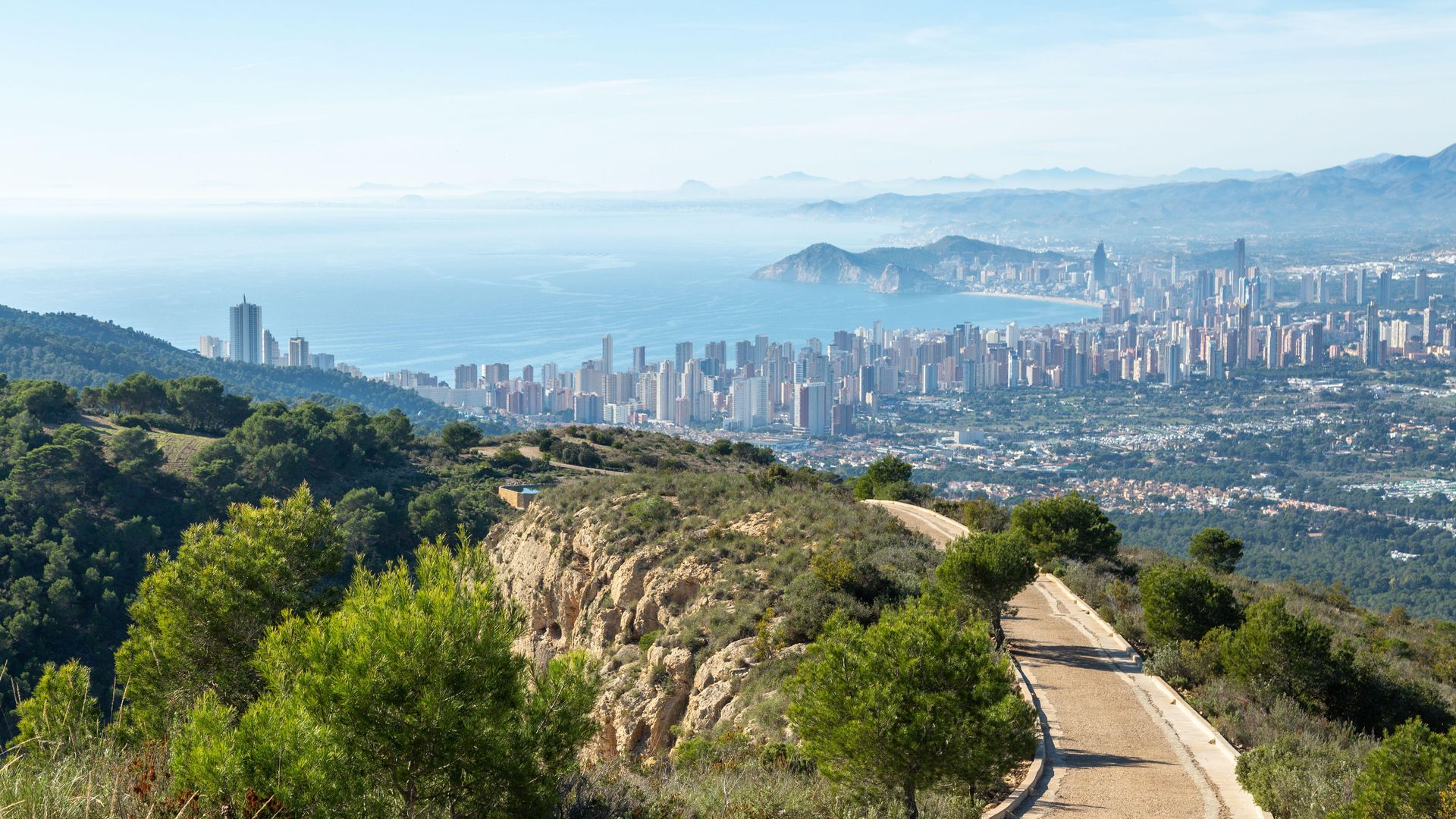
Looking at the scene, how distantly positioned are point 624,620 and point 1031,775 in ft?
20.5

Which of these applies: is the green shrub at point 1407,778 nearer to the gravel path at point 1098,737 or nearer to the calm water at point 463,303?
the gravel path at point 1098,737

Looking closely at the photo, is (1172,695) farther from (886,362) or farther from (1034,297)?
(1034,297)

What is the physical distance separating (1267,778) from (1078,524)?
914 cm

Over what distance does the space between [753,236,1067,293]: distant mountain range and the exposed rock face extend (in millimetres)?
147881

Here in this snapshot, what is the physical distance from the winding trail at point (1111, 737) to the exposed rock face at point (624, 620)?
8.38ft

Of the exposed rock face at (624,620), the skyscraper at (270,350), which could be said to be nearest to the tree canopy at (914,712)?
the exposed rock face at (624,620)

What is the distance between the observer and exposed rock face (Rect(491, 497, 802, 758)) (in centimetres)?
1037

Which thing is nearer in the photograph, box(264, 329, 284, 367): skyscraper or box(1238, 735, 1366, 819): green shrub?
box(1238, 735, 1366, 819): green shrub

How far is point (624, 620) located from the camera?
1281cm

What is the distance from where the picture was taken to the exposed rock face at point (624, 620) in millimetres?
10367

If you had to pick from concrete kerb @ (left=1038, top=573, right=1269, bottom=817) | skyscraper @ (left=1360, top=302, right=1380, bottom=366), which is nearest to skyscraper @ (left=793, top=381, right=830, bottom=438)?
skyscraper @ (left=1360, top=302, right=1380, bottom=366)

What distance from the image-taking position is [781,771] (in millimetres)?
7086

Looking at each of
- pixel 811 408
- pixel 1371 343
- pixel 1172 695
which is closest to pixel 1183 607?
pixel 1172 695

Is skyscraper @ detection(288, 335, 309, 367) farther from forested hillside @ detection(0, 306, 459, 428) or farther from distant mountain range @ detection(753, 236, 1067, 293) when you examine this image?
distant mountain range @ detection(753, 236, 1067, 293)
